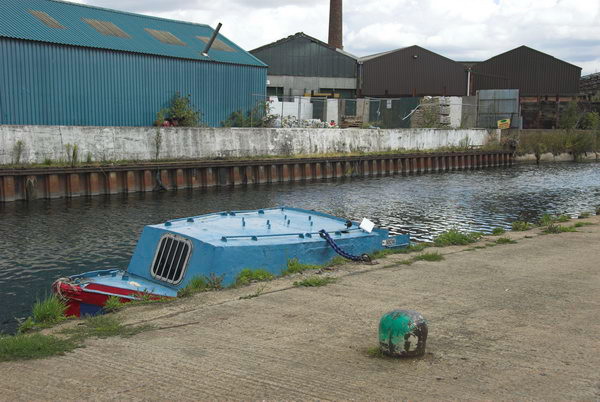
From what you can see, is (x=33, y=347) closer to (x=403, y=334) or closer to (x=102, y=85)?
(x=403, y=334)

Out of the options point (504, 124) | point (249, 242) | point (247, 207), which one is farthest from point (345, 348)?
point (504, 124)

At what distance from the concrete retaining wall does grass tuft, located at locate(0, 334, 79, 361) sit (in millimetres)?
22355

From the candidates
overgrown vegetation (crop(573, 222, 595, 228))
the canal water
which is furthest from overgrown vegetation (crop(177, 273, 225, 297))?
overgrown vegetation (crop(573, 222, 595, 228))

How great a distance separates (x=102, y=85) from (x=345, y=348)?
31.5m

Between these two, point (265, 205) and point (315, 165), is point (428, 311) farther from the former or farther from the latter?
point (315, 165)

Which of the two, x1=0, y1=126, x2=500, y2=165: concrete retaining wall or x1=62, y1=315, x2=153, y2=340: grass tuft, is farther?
x1=0, y1=126, x2=500, y2=165: concrete retaining wall

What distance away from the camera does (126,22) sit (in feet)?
133

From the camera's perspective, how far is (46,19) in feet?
116

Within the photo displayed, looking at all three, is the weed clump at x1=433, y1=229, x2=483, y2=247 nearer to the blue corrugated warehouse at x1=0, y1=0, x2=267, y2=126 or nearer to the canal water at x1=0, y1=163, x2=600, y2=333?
the canal water at x1=0, y1=163, x2=600, y2=333

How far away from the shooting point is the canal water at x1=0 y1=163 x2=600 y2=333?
16.4 meters

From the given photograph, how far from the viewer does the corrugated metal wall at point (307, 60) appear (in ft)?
207

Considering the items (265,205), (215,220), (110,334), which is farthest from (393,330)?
(265,205)

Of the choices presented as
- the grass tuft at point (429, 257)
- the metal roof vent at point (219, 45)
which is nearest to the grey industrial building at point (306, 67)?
the metal roof vent at point (219, 45)

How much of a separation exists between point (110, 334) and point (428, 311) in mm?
4094
